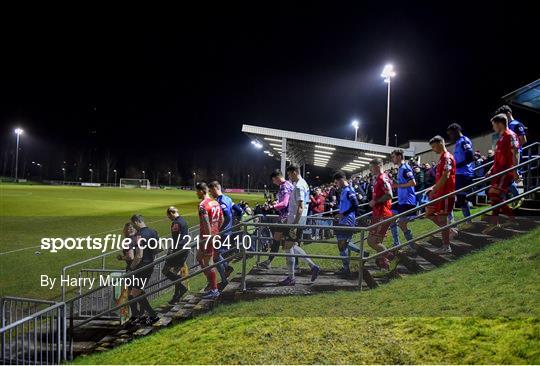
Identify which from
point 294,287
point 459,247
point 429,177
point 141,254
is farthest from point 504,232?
point 141,254

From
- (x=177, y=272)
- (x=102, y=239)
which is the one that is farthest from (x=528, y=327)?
(x=102, y=239)

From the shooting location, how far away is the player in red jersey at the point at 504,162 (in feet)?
24.1

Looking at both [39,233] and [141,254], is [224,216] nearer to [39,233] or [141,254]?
[141,254]

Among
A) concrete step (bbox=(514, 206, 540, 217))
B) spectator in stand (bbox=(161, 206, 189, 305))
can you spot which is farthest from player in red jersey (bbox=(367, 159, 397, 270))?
spectator in stand (bbox=(161, 206, 189, 305))

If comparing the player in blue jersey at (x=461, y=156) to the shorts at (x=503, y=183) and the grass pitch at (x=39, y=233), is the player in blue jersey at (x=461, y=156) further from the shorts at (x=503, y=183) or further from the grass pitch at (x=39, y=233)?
the grass pitch at (x=39, y=233)

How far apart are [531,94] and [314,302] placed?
35.0ft

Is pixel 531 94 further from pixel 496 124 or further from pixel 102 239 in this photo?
pixel 102 239

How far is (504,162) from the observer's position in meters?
7.50

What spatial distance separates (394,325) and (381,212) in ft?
9.75

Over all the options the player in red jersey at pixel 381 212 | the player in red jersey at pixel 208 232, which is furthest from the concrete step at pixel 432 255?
the player in red jersey at pixel 208 232

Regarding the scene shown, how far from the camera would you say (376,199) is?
8.09 metres

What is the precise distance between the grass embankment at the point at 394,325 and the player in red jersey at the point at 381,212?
67 cm

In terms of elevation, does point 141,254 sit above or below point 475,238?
below

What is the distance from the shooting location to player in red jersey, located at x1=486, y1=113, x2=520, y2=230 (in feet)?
24.1
